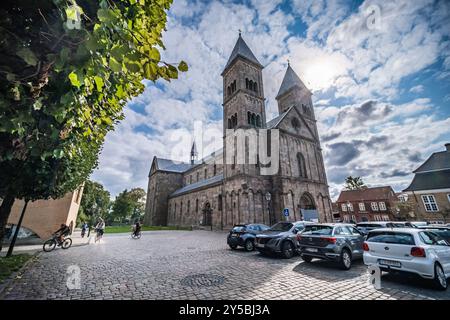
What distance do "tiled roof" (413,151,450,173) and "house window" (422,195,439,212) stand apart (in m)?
5.92

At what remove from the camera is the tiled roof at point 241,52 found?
29.2m

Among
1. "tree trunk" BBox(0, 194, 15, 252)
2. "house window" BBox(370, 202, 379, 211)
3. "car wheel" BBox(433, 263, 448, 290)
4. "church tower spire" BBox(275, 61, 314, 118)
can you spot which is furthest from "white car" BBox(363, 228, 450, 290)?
"house window" BBox(370, 202, 379, 211)

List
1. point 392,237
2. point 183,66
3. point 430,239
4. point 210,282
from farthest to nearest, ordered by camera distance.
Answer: point 392,237
point 430,239
point 210,282
point 183,66

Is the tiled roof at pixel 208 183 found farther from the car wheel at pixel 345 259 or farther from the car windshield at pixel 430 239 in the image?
Result: the car windshield at pixel 430 239

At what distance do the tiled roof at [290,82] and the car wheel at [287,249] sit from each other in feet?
104

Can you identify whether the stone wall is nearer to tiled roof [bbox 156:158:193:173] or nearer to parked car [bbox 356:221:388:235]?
tiled roof [bbox 156:158:193:173]

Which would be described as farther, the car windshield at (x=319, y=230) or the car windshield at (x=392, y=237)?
the car windshield at (x=319, y=230)

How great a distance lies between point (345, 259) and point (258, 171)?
55.8 feet

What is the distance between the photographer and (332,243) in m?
7.39

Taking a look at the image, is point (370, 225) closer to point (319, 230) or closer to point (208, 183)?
point (319, 230)

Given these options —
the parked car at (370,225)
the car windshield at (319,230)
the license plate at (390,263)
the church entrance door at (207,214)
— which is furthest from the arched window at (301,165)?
the license plate at (390,263)

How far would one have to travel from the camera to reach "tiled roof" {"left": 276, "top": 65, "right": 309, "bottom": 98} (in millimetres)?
35406

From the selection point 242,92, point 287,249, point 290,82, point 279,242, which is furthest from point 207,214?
point 290,82
